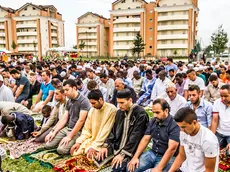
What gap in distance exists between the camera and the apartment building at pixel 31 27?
6004 centimetres

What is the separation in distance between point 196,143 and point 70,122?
2.99 metres

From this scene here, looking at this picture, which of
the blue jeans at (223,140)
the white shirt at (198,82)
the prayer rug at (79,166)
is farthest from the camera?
the white shirt at (198,82)

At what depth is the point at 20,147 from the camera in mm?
5387

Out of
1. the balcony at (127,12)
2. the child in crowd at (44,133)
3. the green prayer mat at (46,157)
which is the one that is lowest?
the green prayer mat at (46,157)

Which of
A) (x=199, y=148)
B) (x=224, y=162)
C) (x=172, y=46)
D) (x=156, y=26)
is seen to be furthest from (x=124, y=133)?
(x=156, y=26)

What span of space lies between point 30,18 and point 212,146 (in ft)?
206

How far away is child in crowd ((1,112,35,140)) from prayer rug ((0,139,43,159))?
0.21m

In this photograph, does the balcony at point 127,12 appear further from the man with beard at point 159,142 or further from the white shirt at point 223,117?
the man with beard at point 159,142

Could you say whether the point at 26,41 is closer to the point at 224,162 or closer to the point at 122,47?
the point at 122,47

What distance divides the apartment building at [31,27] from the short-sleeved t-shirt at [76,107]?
5659cm

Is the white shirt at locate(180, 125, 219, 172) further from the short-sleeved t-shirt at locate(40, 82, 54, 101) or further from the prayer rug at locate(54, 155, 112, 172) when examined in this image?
the short-sleeved t-shirt at locate(40, 82, 54, 101)

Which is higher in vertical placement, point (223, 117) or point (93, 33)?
point (93, 33)

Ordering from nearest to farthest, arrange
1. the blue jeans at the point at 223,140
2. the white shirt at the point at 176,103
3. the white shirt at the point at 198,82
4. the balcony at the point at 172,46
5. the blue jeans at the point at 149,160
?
the blue jeans at the point at 149,160
the blue jeans at the point at 223,140
the white shirt at the point at 176,103
the white shirt at the point at 198,82
the balcony at the point at 172,46

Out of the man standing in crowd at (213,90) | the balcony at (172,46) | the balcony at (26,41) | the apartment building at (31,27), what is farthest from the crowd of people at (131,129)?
the balcony at (26,41)
